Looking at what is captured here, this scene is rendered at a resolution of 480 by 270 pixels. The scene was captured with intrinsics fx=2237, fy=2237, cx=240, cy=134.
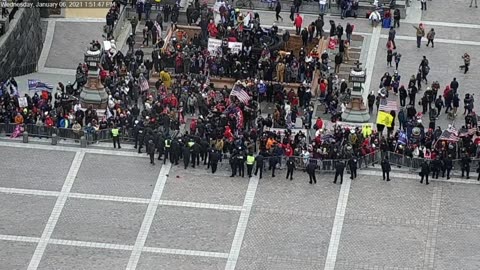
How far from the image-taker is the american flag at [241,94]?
340ft

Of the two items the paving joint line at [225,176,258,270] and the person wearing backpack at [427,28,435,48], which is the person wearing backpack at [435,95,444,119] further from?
the paving joint line at [225,176,258,270]

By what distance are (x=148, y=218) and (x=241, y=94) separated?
1020cm

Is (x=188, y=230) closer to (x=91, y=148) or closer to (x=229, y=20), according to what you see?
(x=91, y=148)

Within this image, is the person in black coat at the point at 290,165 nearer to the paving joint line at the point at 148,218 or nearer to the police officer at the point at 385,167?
the police officer at the point at 385,167

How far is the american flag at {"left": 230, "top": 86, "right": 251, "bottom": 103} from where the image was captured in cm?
10350

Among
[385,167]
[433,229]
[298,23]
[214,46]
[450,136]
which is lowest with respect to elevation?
[433,229]

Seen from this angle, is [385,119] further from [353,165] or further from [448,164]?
[448,164]

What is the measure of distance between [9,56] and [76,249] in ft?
59.3

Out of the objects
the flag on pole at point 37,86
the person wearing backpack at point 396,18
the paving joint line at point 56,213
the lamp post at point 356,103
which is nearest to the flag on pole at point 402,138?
the lamp post at point 356,103

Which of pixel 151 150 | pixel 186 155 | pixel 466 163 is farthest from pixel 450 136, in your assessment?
pixel 151 150

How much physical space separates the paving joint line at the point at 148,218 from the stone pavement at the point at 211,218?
0.04 meters

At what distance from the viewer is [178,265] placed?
93312 mm

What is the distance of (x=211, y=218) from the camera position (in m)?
96.3

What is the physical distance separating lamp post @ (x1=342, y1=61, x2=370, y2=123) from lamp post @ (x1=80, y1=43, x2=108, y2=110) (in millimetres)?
11221
